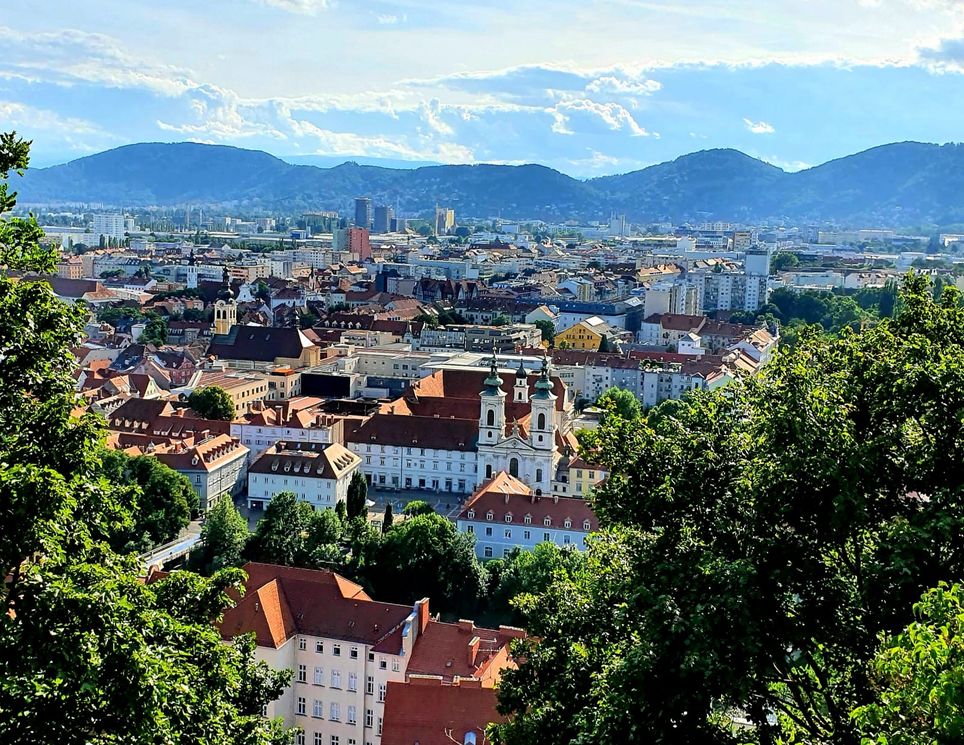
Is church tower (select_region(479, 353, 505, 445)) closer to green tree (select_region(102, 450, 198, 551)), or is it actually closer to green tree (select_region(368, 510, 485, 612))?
green tree (select_region(102, 450, 198, 551))

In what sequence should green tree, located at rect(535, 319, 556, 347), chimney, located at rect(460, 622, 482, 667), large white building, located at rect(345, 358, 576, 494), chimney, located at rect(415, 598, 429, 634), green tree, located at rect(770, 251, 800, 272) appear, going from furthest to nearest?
green tree, located at rect(770, 251, 800, 272)
green tree, located at rect(535, 319, 556, 347)
large white building, located at rect(345, 358, 576, 494)
chimney, located at rect(415, 598, 429, 634)
chimney, located at rect(460, 622, 482, 667)

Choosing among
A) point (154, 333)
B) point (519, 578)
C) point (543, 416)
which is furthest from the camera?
point (154, 333)

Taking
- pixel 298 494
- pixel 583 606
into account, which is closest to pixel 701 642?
pixel 583 606

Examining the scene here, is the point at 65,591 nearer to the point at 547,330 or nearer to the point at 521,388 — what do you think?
the point at 521,388

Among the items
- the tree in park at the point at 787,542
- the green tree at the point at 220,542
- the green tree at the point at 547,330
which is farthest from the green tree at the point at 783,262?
the tree in park at the point at 787,542

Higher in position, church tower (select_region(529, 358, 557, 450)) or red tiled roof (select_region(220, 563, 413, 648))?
church tower (select_region(529, 358, 557, 450))

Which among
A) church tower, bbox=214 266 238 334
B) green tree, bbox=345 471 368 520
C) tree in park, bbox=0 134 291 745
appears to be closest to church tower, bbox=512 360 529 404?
green tree, bbox=345 471 368 520

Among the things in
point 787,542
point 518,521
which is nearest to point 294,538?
point 518,521
